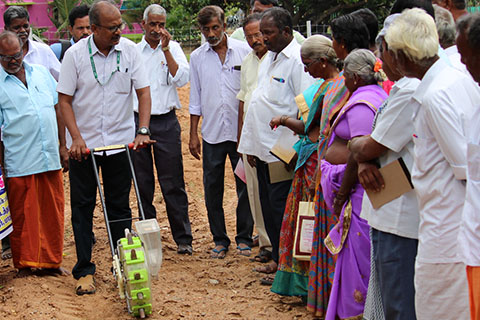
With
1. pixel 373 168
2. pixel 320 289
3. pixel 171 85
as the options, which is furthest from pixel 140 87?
pixel 373 168

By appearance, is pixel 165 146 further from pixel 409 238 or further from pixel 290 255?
pixel 409 238

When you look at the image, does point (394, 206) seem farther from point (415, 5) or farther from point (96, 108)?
point (96, 108)

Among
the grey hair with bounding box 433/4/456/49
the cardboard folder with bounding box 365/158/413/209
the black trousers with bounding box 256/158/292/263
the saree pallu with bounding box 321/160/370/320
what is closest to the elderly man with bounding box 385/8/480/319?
the cardboard folder with bounding box 365/158/413/209

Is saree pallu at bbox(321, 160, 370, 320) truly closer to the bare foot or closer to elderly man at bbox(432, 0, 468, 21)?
elderly man at bbox(432, 0, 468, 21)

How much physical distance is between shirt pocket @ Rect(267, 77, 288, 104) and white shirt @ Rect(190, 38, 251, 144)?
3.97ft

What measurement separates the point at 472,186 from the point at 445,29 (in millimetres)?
1327

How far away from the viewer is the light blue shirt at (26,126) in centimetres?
548

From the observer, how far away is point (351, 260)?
12.7 ft

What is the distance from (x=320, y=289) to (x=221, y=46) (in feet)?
9.73

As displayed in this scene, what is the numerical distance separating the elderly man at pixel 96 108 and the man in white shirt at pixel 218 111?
1.00 meters

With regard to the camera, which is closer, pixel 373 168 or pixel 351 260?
pixel 373 168

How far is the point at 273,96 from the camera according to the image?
5.18 metres

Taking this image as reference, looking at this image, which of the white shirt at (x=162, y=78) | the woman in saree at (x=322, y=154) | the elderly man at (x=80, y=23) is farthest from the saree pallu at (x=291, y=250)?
the elderly man at (x=80, y=23)

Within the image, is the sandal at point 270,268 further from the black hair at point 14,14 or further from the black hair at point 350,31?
the black hair at point 14,14
